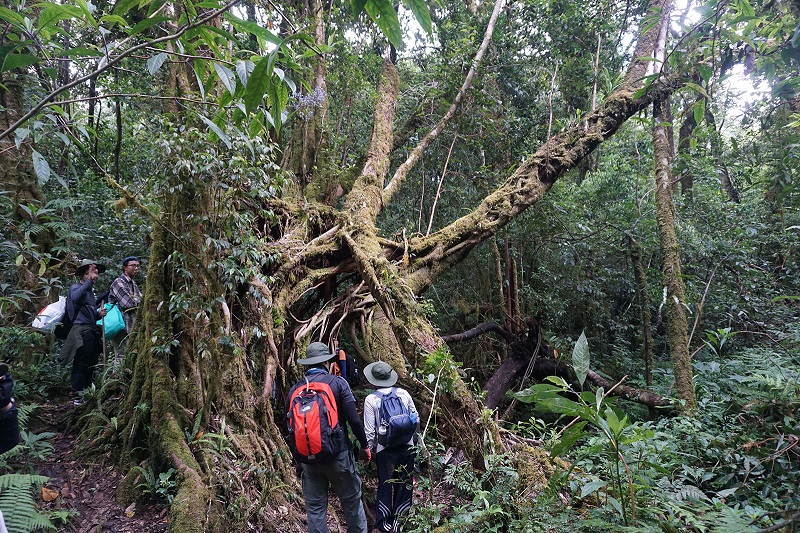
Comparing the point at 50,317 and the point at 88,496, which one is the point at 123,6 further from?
the point at 50,317

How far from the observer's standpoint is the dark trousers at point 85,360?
16.3 feet

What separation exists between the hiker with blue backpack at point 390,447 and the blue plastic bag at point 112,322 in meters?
3.15

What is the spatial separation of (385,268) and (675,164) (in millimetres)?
6156

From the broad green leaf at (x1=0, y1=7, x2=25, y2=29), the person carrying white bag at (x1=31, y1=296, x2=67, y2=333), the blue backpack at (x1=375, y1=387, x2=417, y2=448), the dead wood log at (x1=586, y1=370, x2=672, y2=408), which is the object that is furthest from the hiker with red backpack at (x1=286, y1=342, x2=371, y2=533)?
the dead wood log at (x1=586, y1=370, x2=672, y2=408)

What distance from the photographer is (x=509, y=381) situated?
7.55 metres

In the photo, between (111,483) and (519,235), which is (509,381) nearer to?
(519,235)

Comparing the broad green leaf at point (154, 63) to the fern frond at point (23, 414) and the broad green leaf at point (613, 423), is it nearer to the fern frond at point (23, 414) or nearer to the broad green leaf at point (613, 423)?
the broad green leaf at point (613, 423)

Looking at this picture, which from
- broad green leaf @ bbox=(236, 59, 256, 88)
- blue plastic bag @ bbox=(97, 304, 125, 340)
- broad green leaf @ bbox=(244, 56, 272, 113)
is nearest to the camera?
broad green leaf @ bbox=(244, 56, 272, 113)

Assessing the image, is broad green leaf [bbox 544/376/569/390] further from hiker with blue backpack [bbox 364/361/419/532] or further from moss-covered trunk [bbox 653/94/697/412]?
moss-covered trunk [bbox 653/94/697/412]

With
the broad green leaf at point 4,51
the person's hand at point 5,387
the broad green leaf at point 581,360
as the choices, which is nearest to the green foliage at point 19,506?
the person's hand at point 5,387

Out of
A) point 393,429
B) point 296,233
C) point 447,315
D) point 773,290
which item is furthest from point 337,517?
point 773,290

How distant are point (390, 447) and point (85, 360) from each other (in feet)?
12.1

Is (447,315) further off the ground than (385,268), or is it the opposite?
(385,268)

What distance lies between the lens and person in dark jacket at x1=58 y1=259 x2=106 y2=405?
4.89 metres
